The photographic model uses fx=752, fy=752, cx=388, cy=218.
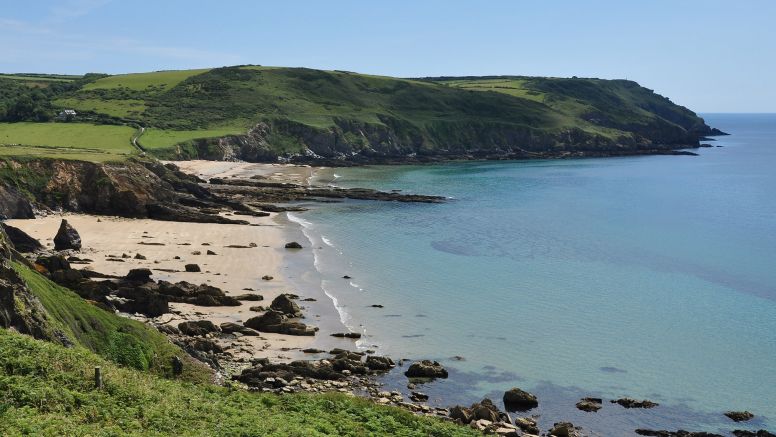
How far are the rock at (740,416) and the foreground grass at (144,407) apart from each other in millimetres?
12178

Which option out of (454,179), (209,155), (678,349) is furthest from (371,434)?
(209,155)

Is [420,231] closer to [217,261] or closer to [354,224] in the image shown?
[354,224]

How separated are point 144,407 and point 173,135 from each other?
12531 centimetres

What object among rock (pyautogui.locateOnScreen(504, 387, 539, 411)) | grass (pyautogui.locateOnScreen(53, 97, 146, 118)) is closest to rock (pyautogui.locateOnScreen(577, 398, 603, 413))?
rock (pyautogui.locateOnScreen(504, 387, 539, 411))

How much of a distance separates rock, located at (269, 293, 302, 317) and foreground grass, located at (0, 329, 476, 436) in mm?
14596

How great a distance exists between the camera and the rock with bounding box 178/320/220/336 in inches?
1403

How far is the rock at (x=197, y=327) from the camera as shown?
117 ft

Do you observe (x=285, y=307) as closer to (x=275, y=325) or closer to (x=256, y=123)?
(x=275, y=325)

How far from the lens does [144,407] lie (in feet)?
68.7

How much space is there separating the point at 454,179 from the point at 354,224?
57895mm

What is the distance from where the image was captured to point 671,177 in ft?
462

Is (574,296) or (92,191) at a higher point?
(92,191)

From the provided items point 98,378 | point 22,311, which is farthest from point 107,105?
point 98,378

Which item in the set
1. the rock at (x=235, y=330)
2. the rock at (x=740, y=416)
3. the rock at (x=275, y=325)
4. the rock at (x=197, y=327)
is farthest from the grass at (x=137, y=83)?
the rock at (x=740, y=416)
